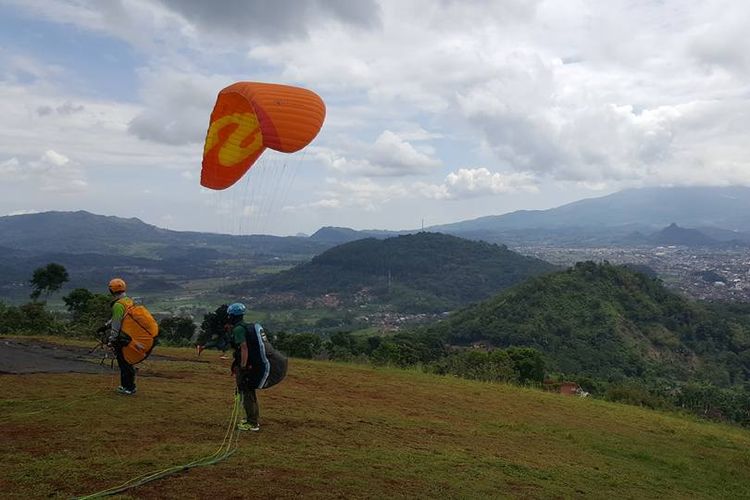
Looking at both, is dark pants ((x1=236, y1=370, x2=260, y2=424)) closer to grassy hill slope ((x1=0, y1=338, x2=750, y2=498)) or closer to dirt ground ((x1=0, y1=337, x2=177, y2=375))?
grassy hill slope ((x1=0, y1=338, x2=750, y2=498))

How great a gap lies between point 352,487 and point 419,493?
2.27 ft

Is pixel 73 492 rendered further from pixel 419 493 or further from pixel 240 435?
pixel 419 493

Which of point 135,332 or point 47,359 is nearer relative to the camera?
point 135,332

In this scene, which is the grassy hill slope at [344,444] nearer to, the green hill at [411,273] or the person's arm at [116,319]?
the person's arm at [116,319]

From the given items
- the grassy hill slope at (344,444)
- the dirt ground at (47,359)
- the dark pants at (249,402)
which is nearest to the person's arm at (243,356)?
the dark pants at (249,402)

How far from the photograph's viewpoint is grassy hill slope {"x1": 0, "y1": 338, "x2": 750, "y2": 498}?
5426 millimetres

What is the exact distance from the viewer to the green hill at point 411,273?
400 feet

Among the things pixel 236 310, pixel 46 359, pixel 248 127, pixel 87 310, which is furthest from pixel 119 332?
pixel 87 310

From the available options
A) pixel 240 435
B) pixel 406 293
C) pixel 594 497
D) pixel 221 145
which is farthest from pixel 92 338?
pixel 406 293

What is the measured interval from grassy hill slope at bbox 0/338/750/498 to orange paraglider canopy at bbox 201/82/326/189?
414 cm

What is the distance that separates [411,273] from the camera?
138875mm

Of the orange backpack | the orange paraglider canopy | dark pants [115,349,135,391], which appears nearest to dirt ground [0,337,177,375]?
dark pants [115,349,135,391]

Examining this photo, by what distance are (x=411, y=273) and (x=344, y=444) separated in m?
132

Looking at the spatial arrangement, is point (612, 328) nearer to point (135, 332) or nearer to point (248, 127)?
point (248, 127)
